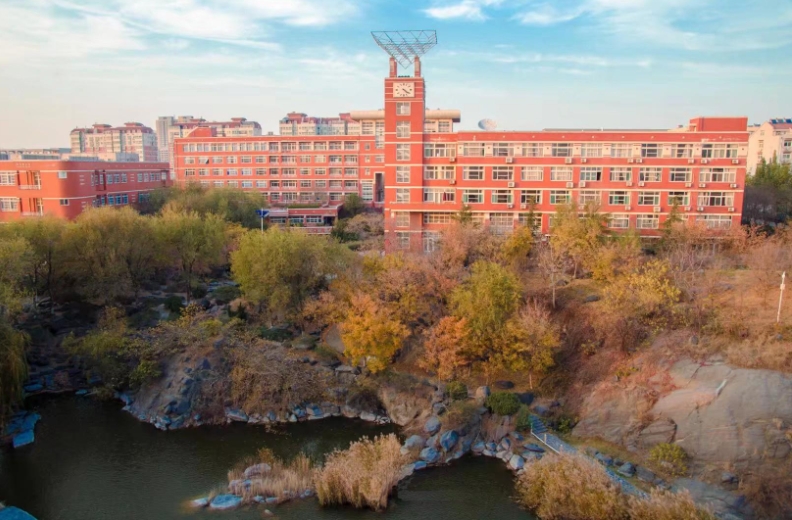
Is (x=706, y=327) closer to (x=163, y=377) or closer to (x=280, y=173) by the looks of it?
(x=163, y=377)

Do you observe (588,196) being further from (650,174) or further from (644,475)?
(644,475)

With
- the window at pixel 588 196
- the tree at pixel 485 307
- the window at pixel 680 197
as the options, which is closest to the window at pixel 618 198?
the window at pixel 588 196

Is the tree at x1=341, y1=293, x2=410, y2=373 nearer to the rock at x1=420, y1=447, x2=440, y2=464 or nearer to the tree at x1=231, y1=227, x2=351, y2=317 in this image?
the rock at x1=420, y1=447, x2=440, y2=464

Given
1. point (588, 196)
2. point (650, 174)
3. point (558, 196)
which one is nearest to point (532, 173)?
point (558, 196)

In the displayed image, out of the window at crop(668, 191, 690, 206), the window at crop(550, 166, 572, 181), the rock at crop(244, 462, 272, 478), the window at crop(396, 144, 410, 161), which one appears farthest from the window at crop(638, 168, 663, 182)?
the rock at crop(244, 462, 272, 478)

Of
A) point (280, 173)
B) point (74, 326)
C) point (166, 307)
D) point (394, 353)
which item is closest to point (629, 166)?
point (394, 353)

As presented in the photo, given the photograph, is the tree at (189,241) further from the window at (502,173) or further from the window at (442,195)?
the window at (502,173)
